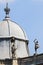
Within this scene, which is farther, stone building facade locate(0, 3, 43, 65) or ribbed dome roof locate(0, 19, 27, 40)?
ribbed dome roof locate(0, 19, 27, 40)

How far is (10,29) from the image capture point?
62.0 meters

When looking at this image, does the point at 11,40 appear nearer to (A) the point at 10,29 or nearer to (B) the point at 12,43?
(B) the point at 12,43

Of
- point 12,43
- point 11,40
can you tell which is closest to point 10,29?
point 11,40

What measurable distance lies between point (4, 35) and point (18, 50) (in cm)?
297

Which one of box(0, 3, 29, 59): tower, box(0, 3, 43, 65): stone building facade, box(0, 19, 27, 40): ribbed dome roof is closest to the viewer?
box(0, 3, 43, 65): stone building facade

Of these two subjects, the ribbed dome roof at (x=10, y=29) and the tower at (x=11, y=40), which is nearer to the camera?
the tower at (x=11, y=40)

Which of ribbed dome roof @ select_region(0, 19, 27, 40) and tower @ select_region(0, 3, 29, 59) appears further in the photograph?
ribbed dome roof @ select_region(0, 19, 27, 40)

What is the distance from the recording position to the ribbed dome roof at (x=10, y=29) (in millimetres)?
61500

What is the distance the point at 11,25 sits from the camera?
62.5 metres

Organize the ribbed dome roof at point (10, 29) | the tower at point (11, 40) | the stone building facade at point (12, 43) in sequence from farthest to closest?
the ribbed dome roof at point (10, 29) → the tower at point (11, 40) → the stone building facade at point (12, 43)

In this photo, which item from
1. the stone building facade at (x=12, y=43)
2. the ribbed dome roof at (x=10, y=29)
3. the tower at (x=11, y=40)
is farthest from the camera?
the ribbed dome roof at (x=10, y=29)

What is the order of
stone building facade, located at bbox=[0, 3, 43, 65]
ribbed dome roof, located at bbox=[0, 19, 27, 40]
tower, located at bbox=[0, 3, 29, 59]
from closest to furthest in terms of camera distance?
stone building facade, located at bbox=[0, 3, 43, 65], tower, located at bbox=[0, 3, 29, 59], ribbed dome roof, located at bbox=[0, 19, 27, 40]

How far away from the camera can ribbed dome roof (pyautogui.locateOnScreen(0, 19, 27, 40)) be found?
61500 millimetres

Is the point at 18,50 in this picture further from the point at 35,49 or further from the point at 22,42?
the point at 35,49
